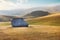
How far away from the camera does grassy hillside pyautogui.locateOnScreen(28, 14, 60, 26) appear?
71.5 inches

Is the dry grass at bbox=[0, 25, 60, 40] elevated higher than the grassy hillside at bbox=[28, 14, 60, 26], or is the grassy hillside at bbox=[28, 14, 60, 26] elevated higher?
the grassy hillside at bbox=[28, 14, 60, 26]

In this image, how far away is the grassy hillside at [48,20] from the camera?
1.82 meters

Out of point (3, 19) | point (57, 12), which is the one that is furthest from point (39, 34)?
point (3, 19)

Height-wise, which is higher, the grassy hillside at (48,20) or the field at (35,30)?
the grassy hillside at (48,20)

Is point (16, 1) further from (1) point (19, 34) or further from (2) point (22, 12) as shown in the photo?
(1) point (19, 34)

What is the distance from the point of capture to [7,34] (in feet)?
5.84

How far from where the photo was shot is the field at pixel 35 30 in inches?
69.9

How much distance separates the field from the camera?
5.82 feet

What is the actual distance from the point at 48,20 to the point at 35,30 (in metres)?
0.22

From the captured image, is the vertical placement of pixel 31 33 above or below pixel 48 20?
below

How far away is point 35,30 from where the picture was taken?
1808 mm

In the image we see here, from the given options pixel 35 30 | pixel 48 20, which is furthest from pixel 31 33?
pixel 48 20

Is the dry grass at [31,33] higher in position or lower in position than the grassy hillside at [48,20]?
lower

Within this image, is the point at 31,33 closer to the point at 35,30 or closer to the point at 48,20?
the point at 35,30
